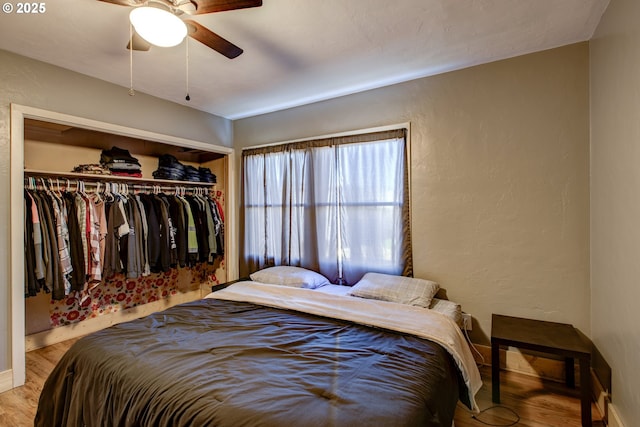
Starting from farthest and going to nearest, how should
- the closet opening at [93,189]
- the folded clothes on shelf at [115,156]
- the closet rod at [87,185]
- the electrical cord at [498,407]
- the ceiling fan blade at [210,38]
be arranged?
the folded clothes on shelf at [115,156]
the closet rod at [87,185]
the closet opening at [93,189]
the electrical cord at [498,407]
the ceiling fan blade at [210,38]

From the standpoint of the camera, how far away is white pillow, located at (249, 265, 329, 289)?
293 cm

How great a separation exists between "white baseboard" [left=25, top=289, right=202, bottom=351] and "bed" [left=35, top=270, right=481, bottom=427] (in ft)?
5.86

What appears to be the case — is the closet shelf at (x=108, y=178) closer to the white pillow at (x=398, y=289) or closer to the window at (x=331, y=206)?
the window at (x=331, y=206)

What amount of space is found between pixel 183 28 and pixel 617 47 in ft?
7.22

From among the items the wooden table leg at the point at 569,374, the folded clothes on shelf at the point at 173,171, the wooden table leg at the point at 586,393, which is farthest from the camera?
the folded clothes on shelf at the point at 173,171

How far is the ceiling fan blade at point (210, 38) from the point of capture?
161 cm

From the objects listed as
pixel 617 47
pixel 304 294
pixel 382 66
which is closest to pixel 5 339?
pixel 304 294

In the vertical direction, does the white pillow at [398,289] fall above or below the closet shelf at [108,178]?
below

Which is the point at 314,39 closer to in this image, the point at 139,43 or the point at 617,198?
the point at 139,43

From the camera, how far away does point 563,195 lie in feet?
7.36

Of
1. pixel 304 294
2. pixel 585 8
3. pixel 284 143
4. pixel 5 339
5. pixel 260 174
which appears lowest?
pixel 5 339

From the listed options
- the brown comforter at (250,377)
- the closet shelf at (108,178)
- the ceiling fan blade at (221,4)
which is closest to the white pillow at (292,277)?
the brown comforter at (250,377)

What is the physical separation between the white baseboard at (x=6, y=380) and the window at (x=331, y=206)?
2117 millimetres

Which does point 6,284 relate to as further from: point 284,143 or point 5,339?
point 284,143
